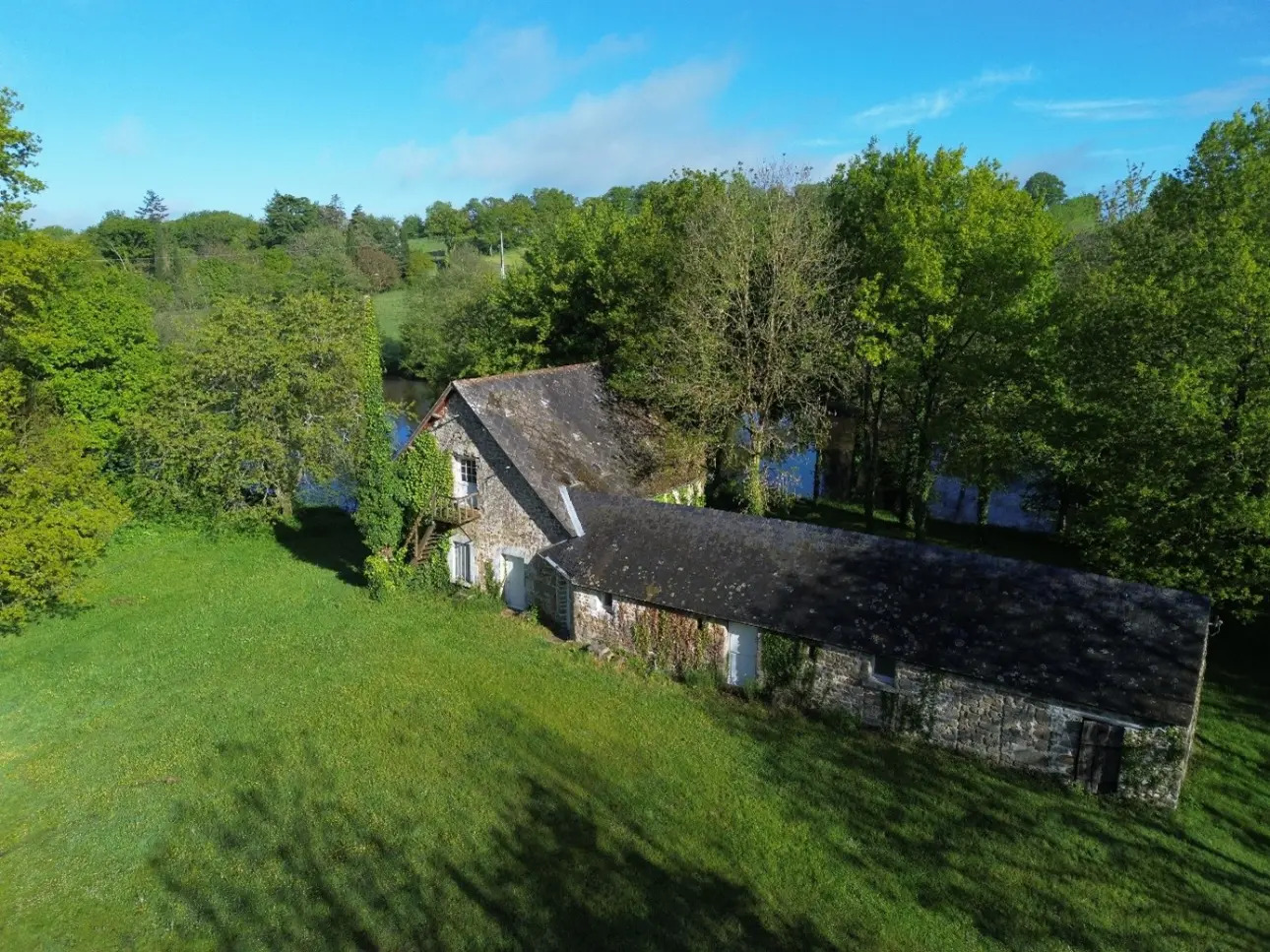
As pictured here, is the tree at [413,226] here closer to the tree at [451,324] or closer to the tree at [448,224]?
the tree at [448,224]

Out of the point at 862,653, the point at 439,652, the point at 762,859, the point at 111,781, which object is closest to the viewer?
the point at 762,859

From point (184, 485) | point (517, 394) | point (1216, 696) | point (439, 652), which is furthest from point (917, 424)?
point (184, 485)

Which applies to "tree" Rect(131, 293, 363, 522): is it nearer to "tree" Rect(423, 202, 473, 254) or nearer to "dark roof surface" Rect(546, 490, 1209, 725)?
"dark roof surface" Rect(546, 490, 1209, 725)

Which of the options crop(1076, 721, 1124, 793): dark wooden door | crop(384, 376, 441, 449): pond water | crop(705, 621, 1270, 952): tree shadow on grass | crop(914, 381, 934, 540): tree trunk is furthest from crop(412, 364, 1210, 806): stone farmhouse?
crop(384, 376, 441, 449): pond water

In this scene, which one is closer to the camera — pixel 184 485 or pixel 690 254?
pixel 690 254

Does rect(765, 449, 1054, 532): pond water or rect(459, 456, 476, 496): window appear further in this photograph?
rect(765, 449, 1054, 532): pond water

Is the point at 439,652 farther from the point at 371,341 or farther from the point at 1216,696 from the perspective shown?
the point at 1216,696
